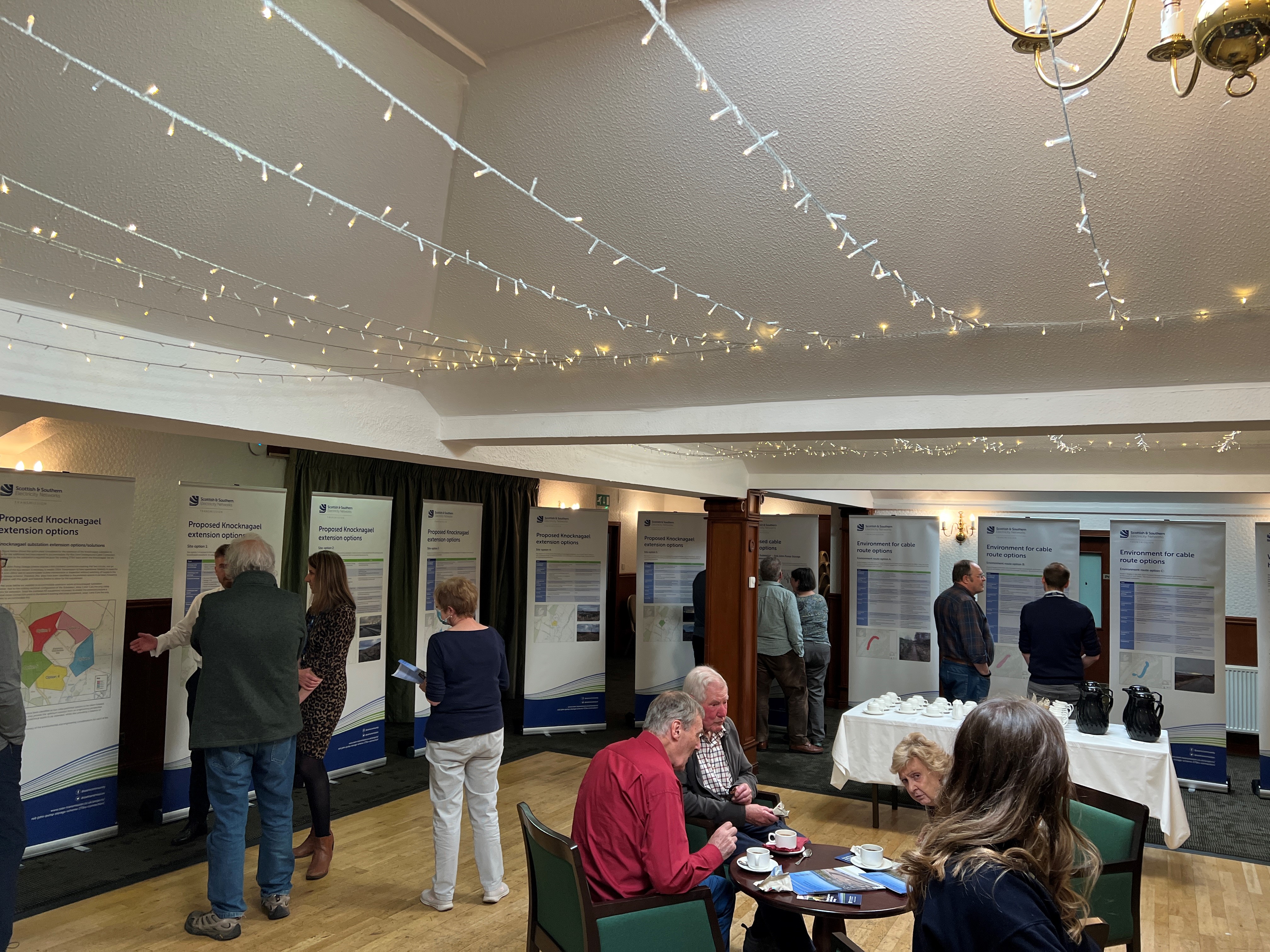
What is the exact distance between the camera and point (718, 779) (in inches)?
139

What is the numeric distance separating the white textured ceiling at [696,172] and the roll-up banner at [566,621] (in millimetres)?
4312

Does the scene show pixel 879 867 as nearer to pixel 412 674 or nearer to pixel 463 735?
pixel 463 735

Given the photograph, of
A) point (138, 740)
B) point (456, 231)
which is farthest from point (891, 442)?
point (138, 740)

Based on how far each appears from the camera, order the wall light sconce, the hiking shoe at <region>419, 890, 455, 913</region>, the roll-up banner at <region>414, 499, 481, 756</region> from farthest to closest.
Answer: the wall light sconce
the roll-up banner at <region>414, 499, 481, 756</region>
the hiking shoe at <region>419, 890, 455, 913</region>

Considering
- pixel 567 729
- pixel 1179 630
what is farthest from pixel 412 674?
pixel 1179 630

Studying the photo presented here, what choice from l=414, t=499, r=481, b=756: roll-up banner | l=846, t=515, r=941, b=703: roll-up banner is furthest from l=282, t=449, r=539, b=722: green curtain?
l=846, t=515, r=941, b=703: roll-up banner

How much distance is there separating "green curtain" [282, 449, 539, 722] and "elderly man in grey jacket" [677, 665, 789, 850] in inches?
143

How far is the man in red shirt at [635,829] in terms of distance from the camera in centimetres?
258

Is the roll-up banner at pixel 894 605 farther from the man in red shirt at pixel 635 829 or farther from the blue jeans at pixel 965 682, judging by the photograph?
the man in red shirt at pixel 635 829

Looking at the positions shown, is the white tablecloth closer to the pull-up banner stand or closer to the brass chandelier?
the pull-up banner stand

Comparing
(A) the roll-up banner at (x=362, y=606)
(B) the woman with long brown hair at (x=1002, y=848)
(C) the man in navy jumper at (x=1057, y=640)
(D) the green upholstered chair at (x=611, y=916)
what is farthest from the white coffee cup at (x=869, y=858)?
(A) the roll-up banner at (x=362, y=606)

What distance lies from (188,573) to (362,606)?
133 cm

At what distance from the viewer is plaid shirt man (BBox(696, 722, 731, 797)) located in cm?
351

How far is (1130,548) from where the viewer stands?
6984mm
